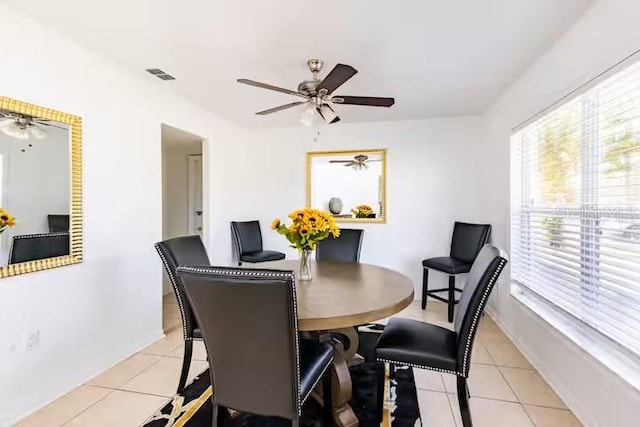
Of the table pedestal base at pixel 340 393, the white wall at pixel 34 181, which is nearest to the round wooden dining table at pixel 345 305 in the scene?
the table pedestal base at pixel 340 393

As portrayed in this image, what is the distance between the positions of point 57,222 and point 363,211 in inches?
127

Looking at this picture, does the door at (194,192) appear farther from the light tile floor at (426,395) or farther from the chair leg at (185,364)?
the chair leg at (185,364)

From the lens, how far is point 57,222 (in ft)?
7.23

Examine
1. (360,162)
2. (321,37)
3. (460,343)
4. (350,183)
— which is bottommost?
(460,343)

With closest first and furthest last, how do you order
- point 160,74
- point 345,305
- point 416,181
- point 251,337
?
point 251,337 < point 345,305 < point 160,74 < point 416,181

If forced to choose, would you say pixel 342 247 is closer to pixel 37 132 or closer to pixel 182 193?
pixel 37 132

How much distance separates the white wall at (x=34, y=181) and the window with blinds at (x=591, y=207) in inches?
127

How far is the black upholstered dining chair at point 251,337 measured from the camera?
125cm

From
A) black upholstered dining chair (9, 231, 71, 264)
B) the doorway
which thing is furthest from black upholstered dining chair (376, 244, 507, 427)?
the doorway

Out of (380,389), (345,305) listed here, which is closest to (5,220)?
(345,305)

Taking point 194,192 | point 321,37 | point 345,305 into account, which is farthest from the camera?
point 194,192

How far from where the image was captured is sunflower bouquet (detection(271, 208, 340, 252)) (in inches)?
80.0

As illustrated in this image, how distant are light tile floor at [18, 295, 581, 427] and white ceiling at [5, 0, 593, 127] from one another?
7.46ft

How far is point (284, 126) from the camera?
184 inches
